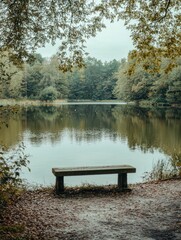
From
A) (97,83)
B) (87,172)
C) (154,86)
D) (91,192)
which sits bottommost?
(91,192)

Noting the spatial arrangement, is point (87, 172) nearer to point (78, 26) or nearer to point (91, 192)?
point (91, 192)

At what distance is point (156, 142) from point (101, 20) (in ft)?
53.5

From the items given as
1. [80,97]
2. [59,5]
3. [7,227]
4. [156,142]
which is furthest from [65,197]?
[80,97]

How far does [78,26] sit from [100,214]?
4.84m

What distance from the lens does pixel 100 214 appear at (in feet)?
21.2

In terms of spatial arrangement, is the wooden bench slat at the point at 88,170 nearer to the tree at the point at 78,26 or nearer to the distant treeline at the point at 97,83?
the tree at the point at 78,26

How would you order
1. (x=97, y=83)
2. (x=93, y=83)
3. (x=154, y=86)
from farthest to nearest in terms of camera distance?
1. (x=93, y=83)
2. (x=97, y=83)
3. (x=154, y=86)

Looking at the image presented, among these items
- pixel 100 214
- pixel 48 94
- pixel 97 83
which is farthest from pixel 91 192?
pixel 97 83

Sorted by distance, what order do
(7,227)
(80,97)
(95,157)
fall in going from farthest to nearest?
(80,97), (95,157), (7,227)

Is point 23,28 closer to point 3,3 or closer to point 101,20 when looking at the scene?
point 3,3

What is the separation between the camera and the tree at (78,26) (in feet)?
23.0

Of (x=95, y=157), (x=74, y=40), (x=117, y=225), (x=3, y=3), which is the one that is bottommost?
(x=95, y=157)

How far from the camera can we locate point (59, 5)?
25.3 feet

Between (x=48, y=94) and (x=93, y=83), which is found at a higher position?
(x=93, y=83)
